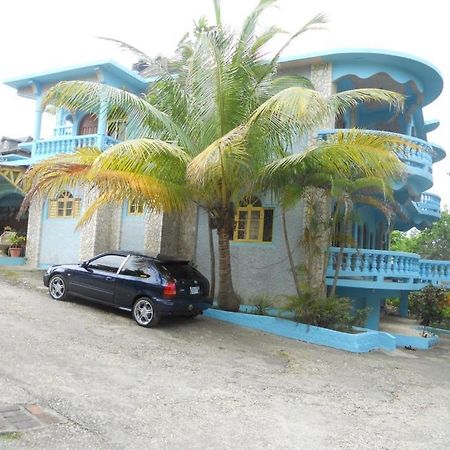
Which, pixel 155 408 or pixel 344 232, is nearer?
pixel 155 408

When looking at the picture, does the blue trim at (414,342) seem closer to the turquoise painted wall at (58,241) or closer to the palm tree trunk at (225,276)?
the palm tree trunk at (225,276)

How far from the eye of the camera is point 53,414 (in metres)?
4.96

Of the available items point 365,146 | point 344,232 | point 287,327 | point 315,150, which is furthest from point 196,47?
point 287,327

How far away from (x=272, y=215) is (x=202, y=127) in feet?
13.0

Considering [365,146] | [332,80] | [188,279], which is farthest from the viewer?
[332,80]

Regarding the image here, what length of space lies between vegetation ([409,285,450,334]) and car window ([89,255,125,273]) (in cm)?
868

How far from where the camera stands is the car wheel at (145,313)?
9617mm

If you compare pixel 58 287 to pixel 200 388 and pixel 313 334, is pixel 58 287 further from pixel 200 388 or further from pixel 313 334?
pixel 200 388

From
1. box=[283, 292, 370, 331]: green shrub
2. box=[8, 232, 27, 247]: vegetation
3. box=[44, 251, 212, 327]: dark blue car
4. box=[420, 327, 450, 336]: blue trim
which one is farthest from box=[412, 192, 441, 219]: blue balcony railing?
box=[8, 232, 27, 247]: vegetation

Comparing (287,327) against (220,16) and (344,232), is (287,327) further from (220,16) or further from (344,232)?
(220,16)

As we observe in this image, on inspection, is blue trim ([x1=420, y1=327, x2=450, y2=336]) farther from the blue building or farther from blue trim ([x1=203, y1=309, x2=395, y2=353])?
blue trim ([x1=203, y1=309, x2=395, y2=353])

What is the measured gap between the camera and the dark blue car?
9.57 m

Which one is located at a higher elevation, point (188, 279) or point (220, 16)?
point (220, 16)

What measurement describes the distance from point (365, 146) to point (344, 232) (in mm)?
3245
